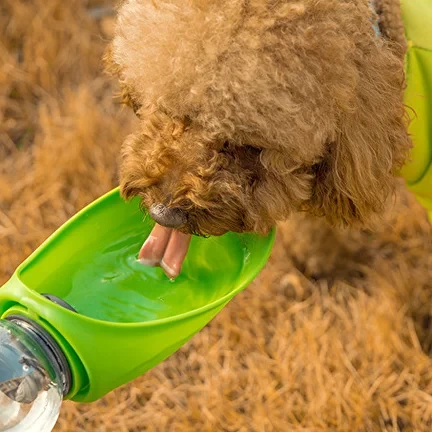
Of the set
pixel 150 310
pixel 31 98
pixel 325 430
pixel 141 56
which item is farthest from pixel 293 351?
pixel 31 98

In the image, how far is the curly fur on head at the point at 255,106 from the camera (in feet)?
4.47

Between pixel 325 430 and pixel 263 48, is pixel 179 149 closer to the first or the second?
pixel 263 48

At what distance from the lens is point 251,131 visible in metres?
1.38

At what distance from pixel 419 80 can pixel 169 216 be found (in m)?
0.64

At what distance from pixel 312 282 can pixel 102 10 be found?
57.3 inches

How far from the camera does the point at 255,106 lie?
1.37 metres

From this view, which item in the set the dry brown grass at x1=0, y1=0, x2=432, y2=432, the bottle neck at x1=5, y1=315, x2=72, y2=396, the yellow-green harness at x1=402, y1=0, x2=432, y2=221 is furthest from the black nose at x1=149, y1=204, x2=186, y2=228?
the dry brown grass at x1=0, y1=0, x2=432, y2=432

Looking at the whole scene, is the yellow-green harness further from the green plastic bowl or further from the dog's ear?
the green plastic bowl

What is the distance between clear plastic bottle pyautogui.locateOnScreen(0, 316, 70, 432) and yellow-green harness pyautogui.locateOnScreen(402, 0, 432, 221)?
84 cm

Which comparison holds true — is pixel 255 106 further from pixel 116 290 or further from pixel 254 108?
pixel 116 290

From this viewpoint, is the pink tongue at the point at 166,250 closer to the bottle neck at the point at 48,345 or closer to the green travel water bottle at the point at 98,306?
the green travel water bottle at the point at 98,306

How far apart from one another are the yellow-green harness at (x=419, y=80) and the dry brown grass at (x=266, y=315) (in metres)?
0.49

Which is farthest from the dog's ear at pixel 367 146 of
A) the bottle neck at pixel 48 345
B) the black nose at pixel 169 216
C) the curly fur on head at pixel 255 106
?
the bottle neck at pixel 48 345

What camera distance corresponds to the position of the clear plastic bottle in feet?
4.64
